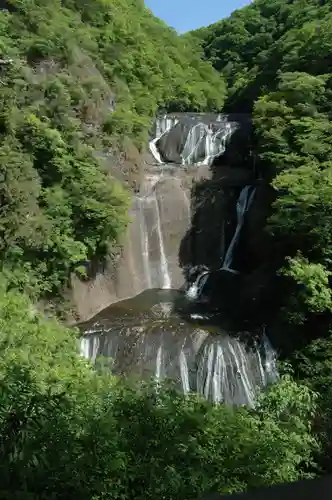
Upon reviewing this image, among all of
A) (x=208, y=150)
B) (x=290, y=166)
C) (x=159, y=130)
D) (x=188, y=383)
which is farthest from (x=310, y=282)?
(x=159, y=130)

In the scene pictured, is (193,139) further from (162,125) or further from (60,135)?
(60,135)

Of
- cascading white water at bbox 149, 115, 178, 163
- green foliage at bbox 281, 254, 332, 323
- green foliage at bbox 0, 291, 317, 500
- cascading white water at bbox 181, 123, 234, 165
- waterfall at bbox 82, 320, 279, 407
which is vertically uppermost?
cascading white water at bbox 149, 115, 178, 163

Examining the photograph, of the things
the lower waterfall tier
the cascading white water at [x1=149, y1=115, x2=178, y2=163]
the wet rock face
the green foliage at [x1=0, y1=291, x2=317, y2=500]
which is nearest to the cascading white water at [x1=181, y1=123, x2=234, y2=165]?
the cascading white water at [x1=149, y1=115, x2=178, y2=163]

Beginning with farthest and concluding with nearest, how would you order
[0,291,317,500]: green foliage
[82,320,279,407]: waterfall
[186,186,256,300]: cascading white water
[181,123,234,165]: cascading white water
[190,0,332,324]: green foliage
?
1. [181,123,234,165]: cascading white water
2. [186,186,256,300]: cascading white water
3. [190,0,332,324]: green foliage
4. [82,320,279,407]: waterfall
5. [0,291,317,500]: green foliage

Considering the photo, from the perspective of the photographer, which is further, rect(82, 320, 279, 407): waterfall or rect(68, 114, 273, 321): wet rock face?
rect(68, 114, 273, 321): wet rock face

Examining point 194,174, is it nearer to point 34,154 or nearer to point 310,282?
point 34,154

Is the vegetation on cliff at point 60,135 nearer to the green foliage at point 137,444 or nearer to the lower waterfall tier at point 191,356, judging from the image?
the lower waterfall tier at point 191,356

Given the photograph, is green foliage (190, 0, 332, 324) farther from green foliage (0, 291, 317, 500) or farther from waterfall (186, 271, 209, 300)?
green foliage (0, 291, 317, 500)
